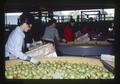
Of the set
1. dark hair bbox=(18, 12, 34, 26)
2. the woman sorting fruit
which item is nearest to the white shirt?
the woman sorting fruit

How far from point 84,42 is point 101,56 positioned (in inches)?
13.7

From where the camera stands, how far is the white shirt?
1429 cm

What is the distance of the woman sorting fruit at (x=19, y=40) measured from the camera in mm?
14250

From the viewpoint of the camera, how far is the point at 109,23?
14227 mm

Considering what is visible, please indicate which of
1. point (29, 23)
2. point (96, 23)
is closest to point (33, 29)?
point (29, 23)

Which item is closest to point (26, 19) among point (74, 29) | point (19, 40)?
point (19, 40)

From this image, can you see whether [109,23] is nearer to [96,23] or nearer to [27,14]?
[96,23]

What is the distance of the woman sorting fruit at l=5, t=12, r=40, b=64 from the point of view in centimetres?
1425

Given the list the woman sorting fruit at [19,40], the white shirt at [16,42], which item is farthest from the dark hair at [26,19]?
the white shirt at [16,42]

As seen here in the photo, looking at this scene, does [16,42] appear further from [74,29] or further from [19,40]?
[74,29]

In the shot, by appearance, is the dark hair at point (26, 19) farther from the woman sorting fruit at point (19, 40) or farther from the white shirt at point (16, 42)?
the white shirt at point (16, 42)

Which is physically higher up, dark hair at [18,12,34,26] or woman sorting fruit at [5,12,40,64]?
dark hair at [18,12,34,26]

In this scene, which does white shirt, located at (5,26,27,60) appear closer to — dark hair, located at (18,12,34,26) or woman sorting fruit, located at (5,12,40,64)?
woman sorting fruit, located at (5,12,40,64)

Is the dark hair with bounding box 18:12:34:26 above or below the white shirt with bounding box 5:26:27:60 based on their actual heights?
above
